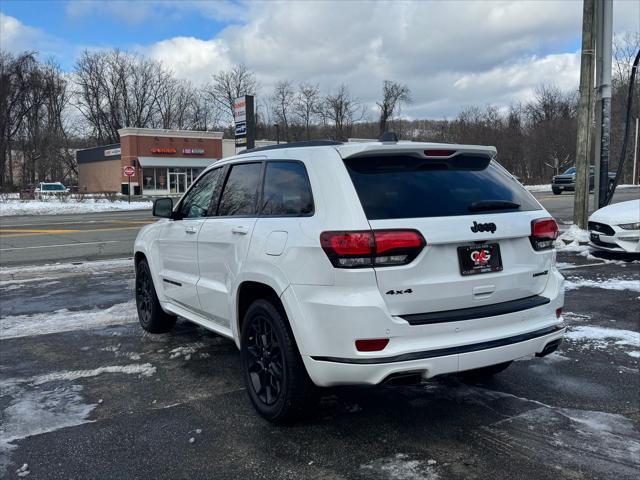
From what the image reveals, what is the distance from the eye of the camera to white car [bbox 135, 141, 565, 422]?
321 centimetres

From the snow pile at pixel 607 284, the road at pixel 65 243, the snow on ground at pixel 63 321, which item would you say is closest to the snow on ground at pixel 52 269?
the road at pixel 65 243

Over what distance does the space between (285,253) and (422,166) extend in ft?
3.42

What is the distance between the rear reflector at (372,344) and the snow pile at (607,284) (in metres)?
5.81

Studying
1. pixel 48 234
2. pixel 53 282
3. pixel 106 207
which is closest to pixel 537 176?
pixel 106 207

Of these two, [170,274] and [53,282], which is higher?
[170,274]

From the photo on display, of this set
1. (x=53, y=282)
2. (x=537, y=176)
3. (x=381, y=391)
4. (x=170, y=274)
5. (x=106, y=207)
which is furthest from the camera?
(x=537, y=176)

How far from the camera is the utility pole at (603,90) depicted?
12367 mm

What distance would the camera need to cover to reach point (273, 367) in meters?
3.76

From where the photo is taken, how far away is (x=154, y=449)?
139 inches

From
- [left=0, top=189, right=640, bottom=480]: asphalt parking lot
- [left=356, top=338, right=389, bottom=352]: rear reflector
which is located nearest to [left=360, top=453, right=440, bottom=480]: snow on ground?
[left=0, top=189, right=640, bottom=480]: asphalt parking lot

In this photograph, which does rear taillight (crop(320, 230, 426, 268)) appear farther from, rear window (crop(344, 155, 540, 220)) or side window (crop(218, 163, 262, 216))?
side window (crop(218, 163, 262, 216))

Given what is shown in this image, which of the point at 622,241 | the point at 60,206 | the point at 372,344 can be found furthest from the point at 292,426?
the point at 60,206

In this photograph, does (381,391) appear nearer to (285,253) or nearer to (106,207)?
(285,253)

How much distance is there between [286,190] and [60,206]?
33580 mm
